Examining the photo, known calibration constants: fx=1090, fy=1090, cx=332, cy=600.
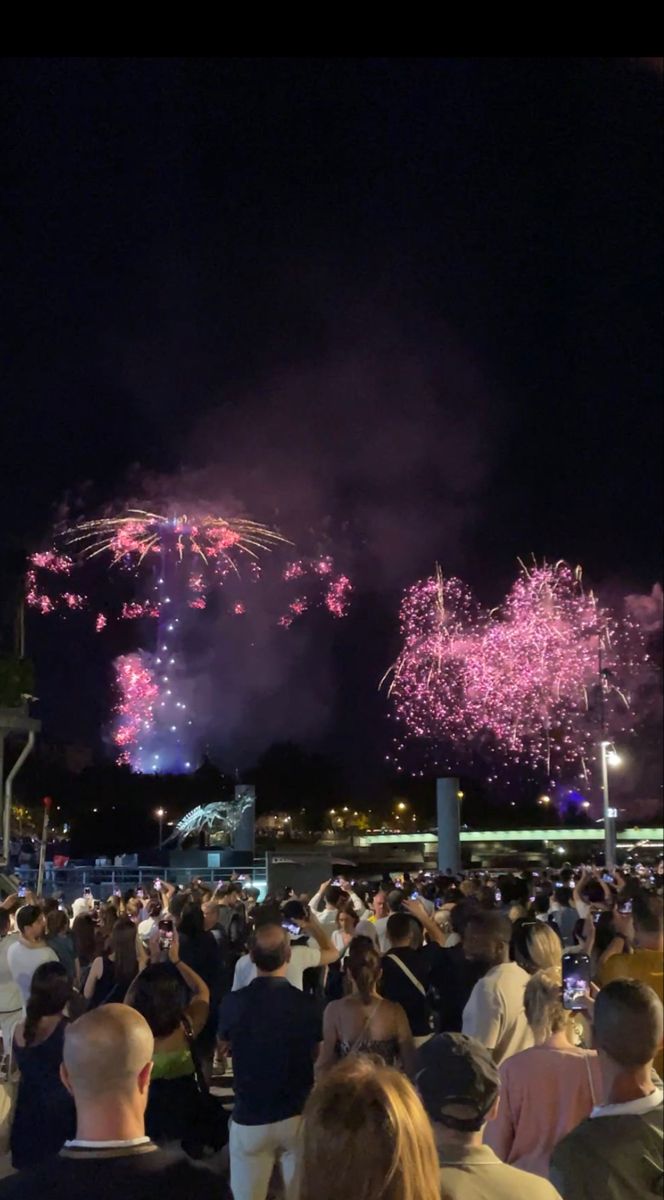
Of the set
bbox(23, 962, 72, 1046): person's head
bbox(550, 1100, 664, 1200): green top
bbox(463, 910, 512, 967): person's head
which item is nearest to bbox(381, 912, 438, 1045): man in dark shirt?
bbox(463, 910, 512, 967): person's head

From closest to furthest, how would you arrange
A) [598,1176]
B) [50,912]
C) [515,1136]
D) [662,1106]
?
[598,1176]
[662,1106]
[515,1136]
[50,912]

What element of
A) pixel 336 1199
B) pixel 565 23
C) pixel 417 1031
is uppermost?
pixel 565 23

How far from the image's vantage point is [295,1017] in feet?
18.9

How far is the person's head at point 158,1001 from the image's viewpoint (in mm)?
5281

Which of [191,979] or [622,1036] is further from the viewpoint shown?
[191,979]

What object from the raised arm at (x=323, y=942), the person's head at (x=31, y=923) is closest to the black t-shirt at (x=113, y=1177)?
the raised arm at (x=323, y=942)

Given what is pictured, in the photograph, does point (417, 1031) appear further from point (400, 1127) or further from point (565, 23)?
point (565, 23)

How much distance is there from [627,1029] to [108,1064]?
5.45 ft

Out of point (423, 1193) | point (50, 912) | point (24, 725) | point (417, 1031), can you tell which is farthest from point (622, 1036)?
point (24, 725)

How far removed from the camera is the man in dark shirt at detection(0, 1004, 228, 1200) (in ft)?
8.91

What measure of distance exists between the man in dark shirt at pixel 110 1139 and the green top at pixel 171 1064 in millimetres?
2220

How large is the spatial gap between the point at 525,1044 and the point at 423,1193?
3.94m

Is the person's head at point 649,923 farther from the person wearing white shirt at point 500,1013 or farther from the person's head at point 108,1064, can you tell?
the person's head at point 108,1064

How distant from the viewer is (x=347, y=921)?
35.9ft
